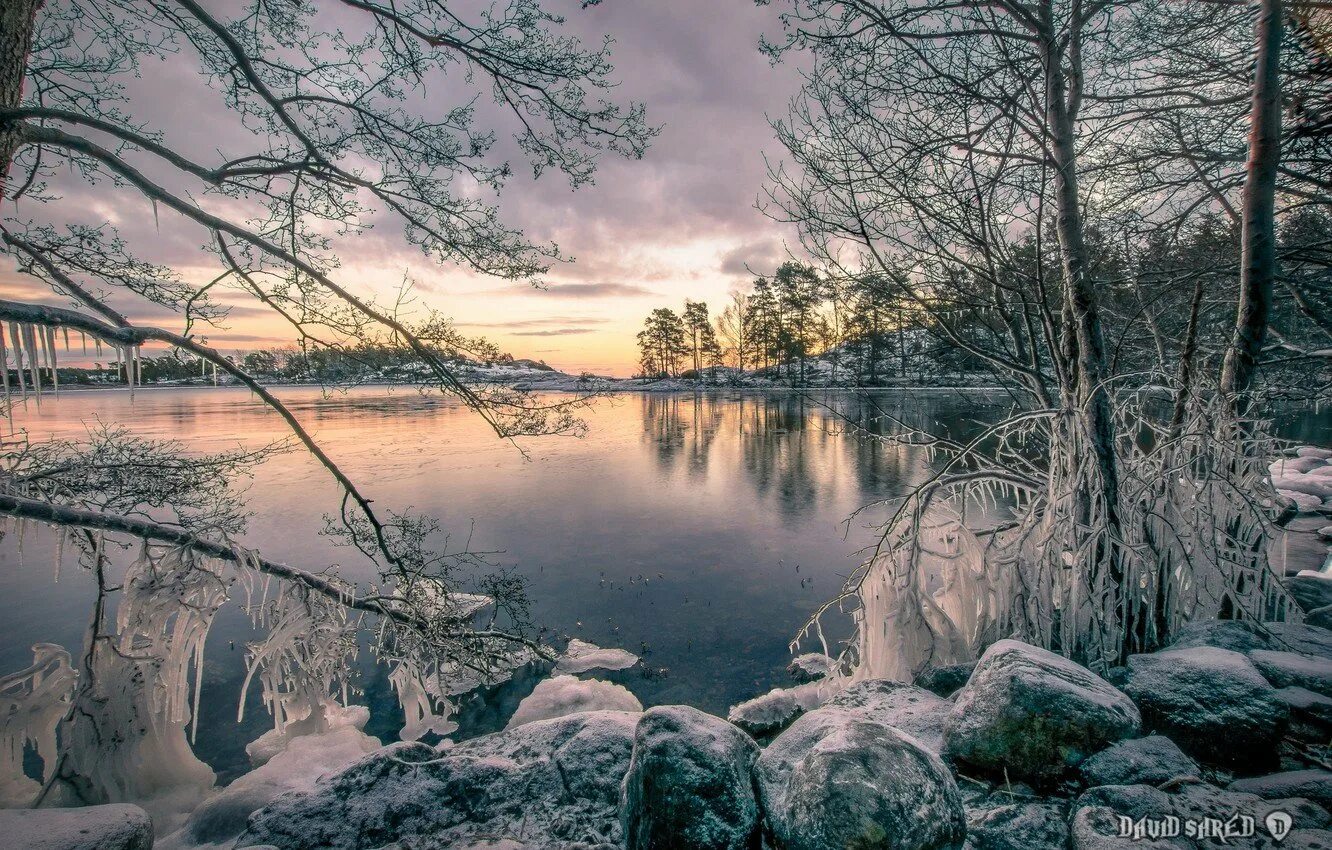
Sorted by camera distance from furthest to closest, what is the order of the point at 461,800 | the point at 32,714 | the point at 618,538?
the point at 618,538 → the point at 32,714 → the point at 461,800

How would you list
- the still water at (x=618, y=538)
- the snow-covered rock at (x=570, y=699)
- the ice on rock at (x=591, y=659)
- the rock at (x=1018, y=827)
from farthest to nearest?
1. the ice on rock at (x=591, y=659)
2. the still water at (x=618, y=538)
3. the snow-covered rock at (x=570, y=699)
4. the rock at (x=1018, y=827)

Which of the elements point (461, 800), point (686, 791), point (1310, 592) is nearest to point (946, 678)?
point (686, 791)

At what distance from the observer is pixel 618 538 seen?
11859mm

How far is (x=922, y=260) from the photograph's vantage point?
410cm

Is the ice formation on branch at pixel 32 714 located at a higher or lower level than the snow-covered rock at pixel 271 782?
higher

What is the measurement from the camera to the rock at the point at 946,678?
398 cm

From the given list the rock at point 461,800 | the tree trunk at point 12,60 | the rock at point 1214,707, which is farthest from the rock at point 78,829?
the rock at point 1214,707

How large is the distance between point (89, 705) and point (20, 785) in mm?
743

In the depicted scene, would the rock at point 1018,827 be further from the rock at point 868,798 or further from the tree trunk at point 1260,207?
the tree trunk at point 1260,207

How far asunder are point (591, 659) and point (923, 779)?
518cm

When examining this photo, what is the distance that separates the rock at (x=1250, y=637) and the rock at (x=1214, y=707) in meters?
0.82

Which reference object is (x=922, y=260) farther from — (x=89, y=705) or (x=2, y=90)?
(x=89, y=705)

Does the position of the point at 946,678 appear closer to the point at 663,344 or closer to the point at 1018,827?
the point at 1018,827

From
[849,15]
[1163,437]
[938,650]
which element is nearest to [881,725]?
[938,650]
